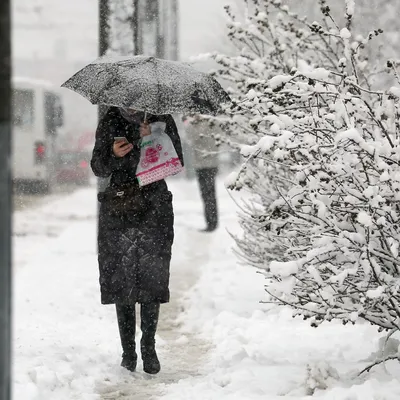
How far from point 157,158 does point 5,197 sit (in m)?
2.90

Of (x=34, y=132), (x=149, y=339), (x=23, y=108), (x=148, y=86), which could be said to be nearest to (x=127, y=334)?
(x=149, y=339)

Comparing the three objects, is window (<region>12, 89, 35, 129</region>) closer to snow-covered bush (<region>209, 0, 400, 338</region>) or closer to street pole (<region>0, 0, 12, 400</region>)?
snow-covered bush (<region>209, 0, 400, 338</region>)

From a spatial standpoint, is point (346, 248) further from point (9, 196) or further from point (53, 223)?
point (53, 223)

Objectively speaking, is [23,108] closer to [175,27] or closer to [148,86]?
[175,27]

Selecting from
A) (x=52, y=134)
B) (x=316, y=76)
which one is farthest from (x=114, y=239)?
(x=52, y=134)

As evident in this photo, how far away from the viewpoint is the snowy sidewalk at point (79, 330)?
497 cm

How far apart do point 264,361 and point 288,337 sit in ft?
2.44

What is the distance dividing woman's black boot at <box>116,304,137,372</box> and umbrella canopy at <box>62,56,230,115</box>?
1.30 m

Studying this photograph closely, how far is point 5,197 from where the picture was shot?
2.39 meters

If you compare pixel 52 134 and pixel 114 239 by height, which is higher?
pixel 114 239

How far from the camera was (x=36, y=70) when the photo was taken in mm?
93562

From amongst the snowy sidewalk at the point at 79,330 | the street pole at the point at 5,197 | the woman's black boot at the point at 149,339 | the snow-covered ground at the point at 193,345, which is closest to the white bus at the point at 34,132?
the snowy sidewalk at the point at 79,330

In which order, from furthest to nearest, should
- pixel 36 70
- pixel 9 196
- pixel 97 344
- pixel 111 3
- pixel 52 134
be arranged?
pixel 36 70 → pixel 52 134 → pixel 111 3 → pixel 97 344 → pixel 9 196

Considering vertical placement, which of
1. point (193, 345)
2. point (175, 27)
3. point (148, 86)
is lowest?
point (193, 345)
